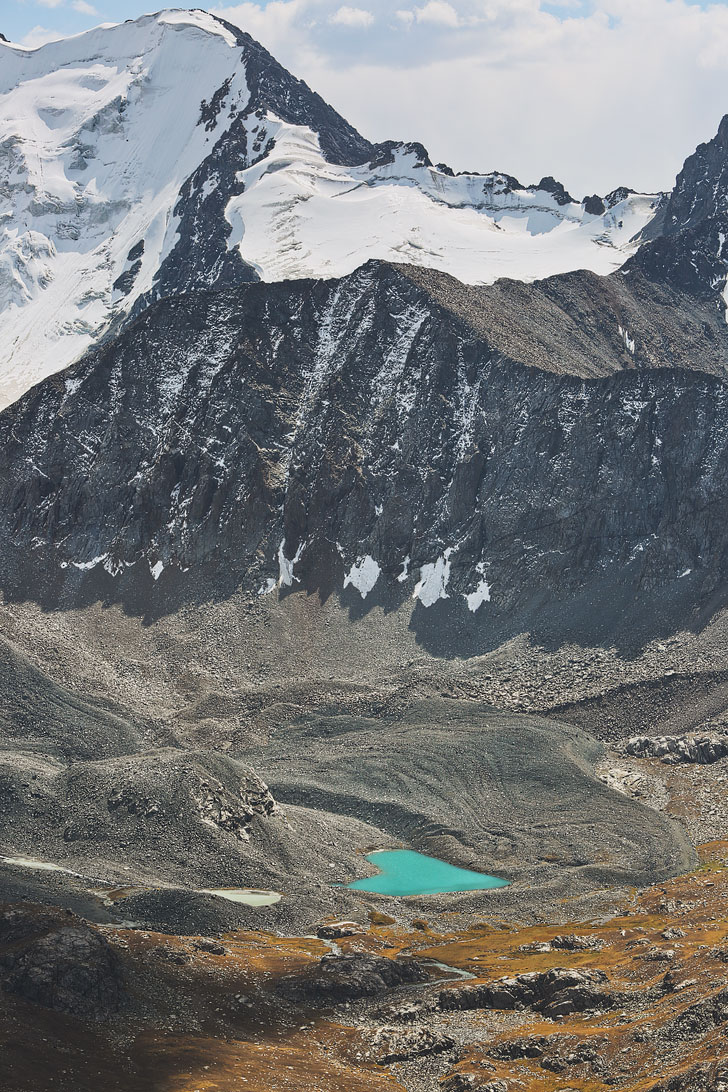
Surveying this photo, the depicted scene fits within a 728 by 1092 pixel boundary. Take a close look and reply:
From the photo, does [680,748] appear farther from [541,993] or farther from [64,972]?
[64,972]

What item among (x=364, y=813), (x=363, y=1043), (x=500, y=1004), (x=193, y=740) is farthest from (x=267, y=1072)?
(x=193, y=740)

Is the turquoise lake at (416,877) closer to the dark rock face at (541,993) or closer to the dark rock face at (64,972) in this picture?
the dark rock face at (541,993)

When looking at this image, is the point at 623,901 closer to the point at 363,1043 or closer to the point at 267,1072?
the point at 363,1043

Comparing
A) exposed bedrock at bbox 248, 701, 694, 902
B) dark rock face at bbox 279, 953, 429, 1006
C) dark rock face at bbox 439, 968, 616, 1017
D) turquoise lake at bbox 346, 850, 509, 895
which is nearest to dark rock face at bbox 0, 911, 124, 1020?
dark rock face at bbox 279, 953, 429, 1006

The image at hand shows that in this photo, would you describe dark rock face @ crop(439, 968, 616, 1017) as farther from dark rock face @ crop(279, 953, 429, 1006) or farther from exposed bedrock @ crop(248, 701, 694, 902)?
exposed bedrock @ crop(248, 701, 694, 902)

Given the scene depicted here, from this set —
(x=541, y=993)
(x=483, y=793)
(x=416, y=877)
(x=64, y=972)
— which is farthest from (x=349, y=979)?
(x=483, y=793)

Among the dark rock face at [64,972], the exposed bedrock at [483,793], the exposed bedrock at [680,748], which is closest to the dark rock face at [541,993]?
the dark rock face at [64,972]
